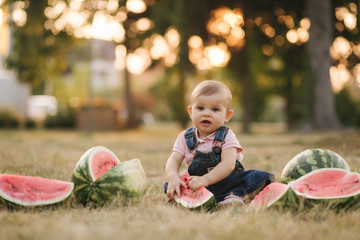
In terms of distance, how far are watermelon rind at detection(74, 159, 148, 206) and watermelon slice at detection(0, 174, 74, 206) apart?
0.13 meters

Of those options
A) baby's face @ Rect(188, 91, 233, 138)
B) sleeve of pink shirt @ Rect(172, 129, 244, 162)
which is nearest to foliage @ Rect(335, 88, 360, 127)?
sleeve of pink shirt @ Rect(172, 129, 244, 162)

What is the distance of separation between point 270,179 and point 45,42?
41.9 ft

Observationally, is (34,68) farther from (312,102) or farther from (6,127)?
(312,102)

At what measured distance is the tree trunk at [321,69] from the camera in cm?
1138

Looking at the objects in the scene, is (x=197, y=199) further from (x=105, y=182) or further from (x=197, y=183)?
(x=105, y=182)

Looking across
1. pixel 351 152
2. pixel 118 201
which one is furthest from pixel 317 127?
pixel 118 201

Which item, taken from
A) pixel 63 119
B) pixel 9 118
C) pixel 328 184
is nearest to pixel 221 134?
pixel 328 184

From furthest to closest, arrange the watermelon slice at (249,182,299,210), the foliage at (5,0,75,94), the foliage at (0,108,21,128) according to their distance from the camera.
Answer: the foliage at (0,108,21,128), the foliage at (5,0,75,94), the watermelon slice at (249,182,299,210)

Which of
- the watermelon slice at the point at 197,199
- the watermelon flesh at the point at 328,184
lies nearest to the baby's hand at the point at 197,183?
the watermelon slice at the point at 197,199

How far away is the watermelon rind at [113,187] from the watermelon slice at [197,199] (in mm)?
337

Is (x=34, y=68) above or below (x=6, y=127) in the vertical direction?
above

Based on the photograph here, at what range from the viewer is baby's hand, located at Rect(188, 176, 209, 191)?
2.85 metres

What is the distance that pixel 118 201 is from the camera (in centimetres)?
268

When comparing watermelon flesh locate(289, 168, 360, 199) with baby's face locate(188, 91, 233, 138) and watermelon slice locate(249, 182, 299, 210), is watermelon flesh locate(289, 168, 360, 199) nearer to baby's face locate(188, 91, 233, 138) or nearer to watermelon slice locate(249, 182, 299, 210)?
watermelon slice locate(249, 182, 299, 210)
